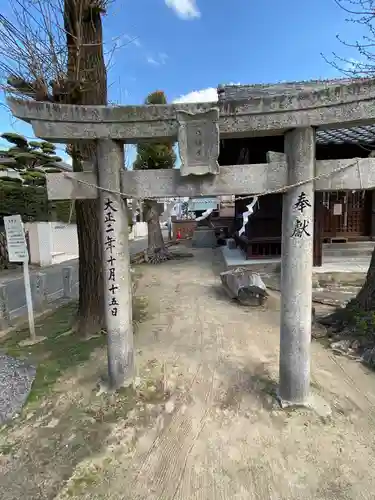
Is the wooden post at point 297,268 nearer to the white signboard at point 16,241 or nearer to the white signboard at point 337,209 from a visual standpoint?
the white signboard at point 16,241

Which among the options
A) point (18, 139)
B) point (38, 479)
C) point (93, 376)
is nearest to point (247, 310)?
point (93, 376)

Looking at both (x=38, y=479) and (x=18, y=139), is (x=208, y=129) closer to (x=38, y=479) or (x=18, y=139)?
(x=38, y=479)

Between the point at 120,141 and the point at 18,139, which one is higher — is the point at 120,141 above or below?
below

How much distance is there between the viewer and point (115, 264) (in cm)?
362

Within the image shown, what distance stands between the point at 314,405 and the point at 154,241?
503 inches

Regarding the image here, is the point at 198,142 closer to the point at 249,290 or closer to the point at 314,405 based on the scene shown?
the point at 314,405

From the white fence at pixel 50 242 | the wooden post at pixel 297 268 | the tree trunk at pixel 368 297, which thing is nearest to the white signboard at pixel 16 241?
the wooden post at pixel 297 268

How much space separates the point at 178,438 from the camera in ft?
9.84

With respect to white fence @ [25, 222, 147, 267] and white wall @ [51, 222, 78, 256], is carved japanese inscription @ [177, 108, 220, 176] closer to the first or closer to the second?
white fence @ [25, 222, 147, 267]

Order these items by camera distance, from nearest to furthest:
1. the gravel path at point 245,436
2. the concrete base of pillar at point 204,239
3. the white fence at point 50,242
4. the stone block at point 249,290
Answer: the gravel path at point 245,436 → the stone block at point 249,290 → the white fence at point 50,242 → the concrete base of pillar at point 204,239

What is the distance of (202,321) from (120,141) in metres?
3.92

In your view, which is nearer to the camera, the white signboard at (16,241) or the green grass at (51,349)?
the green grass at (51,349)

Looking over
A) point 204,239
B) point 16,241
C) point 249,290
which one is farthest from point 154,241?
point 16,241

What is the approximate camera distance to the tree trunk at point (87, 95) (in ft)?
16.0
